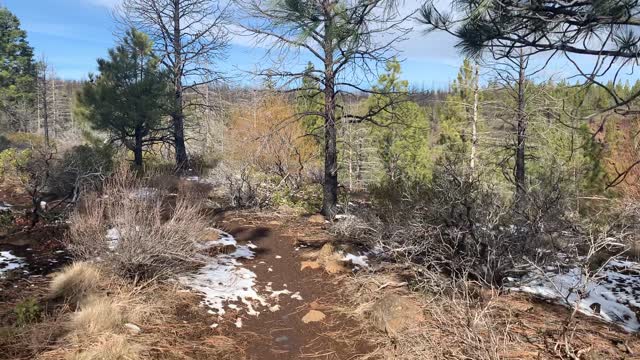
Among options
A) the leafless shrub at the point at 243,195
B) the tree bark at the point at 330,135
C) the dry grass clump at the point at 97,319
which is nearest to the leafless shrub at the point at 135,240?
the dry grass clump at the point at 97,319

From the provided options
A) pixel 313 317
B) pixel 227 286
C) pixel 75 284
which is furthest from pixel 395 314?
pixel 75 284

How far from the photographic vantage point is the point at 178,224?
5.19 m

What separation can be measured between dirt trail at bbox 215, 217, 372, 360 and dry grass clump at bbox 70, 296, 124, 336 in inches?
41.6

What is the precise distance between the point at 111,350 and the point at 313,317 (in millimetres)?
2062

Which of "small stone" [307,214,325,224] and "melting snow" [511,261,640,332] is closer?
"melting snow" [511,261,640,332]

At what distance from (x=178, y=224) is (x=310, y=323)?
2062mm

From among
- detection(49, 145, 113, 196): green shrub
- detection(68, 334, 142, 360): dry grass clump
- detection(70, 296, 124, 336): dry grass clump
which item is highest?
detection(49, 145, 113, 196): green shrub

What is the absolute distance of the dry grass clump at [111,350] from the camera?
3.08m

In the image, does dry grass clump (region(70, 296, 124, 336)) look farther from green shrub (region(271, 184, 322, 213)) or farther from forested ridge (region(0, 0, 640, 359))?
green shrub (region(271, 184, 322, 213))

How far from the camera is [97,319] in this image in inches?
140

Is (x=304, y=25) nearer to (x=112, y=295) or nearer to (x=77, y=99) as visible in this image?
(x=112, y=295)

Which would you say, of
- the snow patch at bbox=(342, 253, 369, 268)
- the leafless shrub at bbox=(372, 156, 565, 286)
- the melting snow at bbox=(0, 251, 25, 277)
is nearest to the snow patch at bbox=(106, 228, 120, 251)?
the melting snow at bbox=(0, 251, 25, 277)

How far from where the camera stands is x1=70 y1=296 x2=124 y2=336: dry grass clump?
11.4 feet

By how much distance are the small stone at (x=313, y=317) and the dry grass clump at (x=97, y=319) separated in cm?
182
